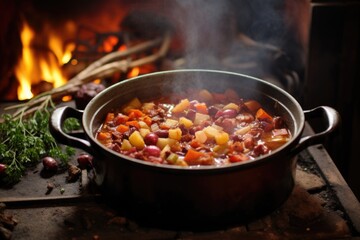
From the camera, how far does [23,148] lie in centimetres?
342

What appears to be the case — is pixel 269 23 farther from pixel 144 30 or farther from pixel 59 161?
pixel 59 161

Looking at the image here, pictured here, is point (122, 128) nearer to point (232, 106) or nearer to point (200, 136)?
point (200, 136)

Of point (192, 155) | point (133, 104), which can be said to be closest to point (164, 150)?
point (192, 155)

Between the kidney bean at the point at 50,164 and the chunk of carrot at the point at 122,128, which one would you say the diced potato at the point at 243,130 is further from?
the kidney bean at the point at 50,164

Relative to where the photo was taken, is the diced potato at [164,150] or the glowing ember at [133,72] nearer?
the diced potato at [164,150]

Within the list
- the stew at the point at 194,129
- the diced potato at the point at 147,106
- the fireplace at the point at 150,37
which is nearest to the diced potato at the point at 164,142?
the stew at the point at 194,129

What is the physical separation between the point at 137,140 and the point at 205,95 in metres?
0.85

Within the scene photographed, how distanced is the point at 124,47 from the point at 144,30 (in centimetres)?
37

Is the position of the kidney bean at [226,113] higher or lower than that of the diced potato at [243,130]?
higher

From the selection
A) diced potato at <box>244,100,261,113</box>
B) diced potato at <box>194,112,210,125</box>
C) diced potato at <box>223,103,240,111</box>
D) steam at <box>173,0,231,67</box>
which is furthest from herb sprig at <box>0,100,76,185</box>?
steam at <box>173,0,231,67</box>

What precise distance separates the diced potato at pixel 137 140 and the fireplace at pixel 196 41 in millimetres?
1978

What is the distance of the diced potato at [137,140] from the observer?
9.86 feet

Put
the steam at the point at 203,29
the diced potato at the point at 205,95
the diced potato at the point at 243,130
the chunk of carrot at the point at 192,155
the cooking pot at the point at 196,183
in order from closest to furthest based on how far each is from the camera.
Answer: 1. the cooking pot at the point at 196,183
2. the chunk of carrot at the point at 192,155
3. the diced potato at the point at 243,130
4. the diced potato at the point at 205,95
5. the steam at the point at 203,29

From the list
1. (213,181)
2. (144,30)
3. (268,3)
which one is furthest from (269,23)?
(213,181)
